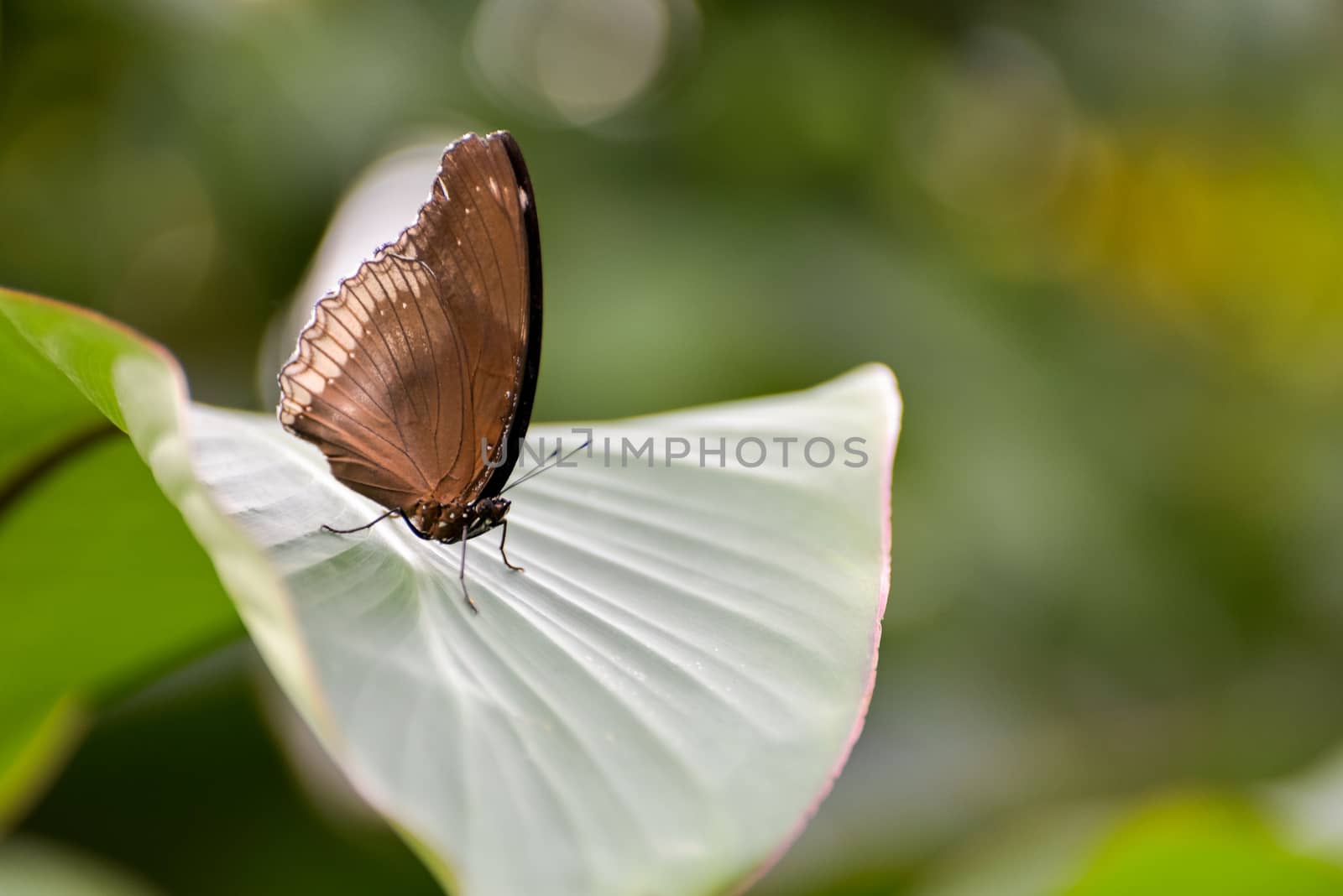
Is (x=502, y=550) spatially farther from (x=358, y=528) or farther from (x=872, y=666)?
(x=872, y=666)

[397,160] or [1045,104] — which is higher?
[1045,104]

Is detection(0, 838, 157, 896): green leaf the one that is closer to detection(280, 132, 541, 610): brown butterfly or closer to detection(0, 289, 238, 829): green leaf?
detection(0, 289, 238, 829): green leaf

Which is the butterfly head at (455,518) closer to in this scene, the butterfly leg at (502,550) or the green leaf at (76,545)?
the butterfly leg at (502,550)

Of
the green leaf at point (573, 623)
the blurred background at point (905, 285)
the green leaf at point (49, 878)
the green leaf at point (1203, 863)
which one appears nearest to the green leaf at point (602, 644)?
the green leaf at point (573, 623)

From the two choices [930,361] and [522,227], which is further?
[930,361]

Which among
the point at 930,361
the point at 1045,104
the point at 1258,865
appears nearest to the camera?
the point at 1258,865

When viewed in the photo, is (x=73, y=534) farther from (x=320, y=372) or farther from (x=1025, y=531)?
(x=1025, y=531)

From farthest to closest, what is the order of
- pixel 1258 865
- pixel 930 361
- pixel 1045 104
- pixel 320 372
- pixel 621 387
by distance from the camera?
pixel 1045 104
pixel 930 361
pixel 621 387
pixel 320 372
pixel 1258 865

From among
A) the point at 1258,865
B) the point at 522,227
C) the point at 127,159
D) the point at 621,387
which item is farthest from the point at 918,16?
the point at 1258,865
